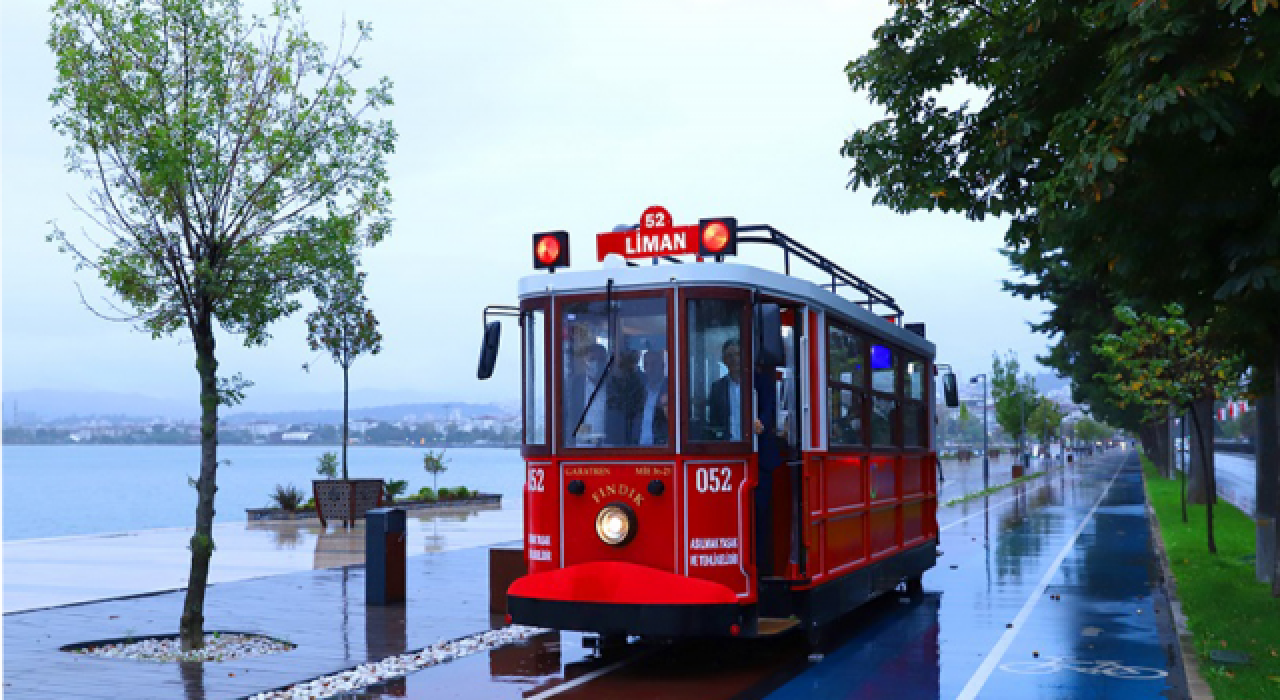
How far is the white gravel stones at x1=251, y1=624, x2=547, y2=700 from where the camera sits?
9.48 meters

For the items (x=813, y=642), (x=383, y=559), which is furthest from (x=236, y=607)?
(x=813, y=642)

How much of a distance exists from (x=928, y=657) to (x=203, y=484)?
21.9 ft

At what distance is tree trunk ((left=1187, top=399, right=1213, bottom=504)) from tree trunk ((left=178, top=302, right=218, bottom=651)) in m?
14.6

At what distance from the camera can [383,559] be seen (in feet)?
46.8

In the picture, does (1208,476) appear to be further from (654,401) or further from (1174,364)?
(654,401)

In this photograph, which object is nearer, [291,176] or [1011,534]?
[291,176]

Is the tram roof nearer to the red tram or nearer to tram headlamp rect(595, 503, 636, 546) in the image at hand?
the red tram

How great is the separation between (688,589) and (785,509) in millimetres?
1496

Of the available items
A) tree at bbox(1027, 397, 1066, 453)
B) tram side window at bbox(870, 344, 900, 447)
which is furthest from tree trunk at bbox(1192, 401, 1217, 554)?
tree at bbox(1027, 397, 1066, 453)

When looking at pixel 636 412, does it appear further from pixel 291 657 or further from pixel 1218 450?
pixel 1218 450

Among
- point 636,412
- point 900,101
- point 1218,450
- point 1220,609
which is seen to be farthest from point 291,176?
point 1218,450

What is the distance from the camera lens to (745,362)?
1034 cm

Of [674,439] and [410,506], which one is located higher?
[674,439]

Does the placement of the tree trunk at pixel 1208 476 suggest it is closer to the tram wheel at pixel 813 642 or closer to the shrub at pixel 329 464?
the tram wheel at pixel 813 642
